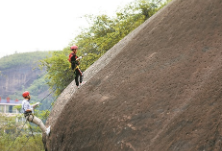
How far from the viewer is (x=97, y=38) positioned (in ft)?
51.3

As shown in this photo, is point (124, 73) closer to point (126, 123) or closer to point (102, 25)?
point (126, 123)

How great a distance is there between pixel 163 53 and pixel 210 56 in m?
0.93

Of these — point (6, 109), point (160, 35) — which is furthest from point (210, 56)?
point (6, 109)

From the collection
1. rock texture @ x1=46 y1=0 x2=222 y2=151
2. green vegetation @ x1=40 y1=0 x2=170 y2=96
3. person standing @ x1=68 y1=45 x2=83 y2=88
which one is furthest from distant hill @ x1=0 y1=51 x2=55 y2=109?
rock texture @ x1=46 y1=0 x2=222 y2=151

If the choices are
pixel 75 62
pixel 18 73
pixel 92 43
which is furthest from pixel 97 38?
pixel 18 73

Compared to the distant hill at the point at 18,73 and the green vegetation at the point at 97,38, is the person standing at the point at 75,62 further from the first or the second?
the distant hill at the point at 18,73

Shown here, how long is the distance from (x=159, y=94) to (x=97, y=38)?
11.4 m

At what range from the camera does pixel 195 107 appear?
13.5 ft

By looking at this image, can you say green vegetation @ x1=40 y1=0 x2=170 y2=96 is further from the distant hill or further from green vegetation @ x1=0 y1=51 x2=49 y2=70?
green vegetation @ x1=0 y1=51 x2=49 y2=70

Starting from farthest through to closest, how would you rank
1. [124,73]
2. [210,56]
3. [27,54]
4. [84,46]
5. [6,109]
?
[27,54] → [6,109] → [84,46] → [124,73] → [210,56]

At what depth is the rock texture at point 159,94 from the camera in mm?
4082

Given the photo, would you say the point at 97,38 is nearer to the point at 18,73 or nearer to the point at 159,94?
the point at 159,94

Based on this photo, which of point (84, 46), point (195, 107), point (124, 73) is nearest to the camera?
point (195, 107)

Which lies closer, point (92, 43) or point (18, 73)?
point (92, 43)
